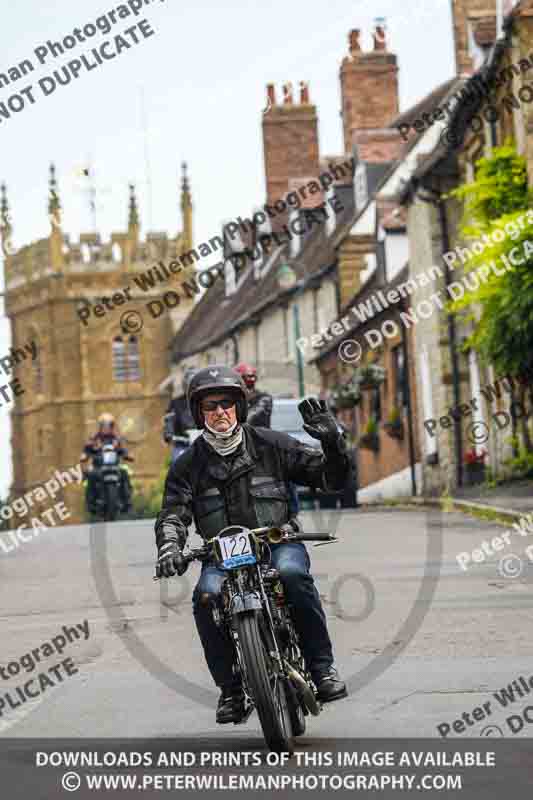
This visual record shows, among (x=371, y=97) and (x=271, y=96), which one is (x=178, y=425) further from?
(x=271, y=96)

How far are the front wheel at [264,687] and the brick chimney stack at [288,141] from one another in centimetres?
5409

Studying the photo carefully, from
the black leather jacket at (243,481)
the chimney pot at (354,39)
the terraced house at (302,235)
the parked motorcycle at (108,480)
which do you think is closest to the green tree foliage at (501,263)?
the parked motorcycle at (108,480)

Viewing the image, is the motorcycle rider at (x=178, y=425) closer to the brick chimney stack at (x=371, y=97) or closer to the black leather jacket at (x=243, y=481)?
the black leather jacket at (x=243, y=481)

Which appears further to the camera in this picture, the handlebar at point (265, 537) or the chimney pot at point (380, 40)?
the chimney pot at point (380, 40)

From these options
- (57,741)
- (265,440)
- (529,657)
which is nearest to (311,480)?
(265,440)

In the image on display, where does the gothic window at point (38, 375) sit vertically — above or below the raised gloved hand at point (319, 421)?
above

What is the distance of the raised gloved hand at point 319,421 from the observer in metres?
7.05

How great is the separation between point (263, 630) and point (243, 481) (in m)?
0.75

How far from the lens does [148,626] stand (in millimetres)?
11500

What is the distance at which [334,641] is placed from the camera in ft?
33.8

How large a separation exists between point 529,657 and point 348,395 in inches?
1225

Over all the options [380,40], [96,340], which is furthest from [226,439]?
[96,340]

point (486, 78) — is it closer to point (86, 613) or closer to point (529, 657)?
point (86, 613)

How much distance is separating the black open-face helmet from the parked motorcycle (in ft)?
59.8
